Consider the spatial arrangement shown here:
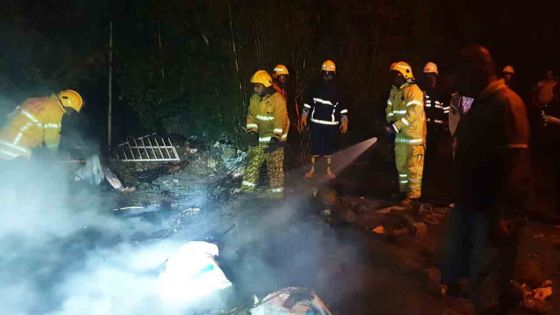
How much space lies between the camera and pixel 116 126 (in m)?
10.3

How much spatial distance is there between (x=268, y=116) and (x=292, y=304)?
4193 mm

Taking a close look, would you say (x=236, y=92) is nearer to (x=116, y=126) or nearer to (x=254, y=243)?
(x=116, y=126)

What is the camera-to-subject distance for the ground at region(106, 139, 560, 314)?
4438 millimetres

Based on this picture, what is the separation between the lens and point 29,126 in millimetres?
5859

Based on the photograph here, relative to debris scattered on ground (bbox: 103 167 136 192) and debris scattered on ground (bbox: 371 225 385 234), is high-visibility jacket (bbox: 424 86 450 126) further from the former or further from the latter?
debris scattered on ground (bbox: 103 167 136 192)

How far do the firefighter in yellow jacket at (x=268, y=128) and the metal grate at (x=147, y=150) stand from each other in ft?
8.60

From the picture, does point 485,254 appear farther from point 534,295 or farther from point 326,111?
point 326,111

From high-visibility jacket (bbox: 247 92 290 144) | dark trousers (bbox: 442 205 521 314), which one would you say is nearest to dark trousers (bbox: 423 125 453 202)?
high-visibility jacket (bbox: 247 92 290 144)

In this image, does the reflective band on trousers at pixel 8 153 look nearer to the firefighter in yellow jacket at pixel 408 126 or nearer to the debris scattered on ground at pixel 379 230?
the debris scattered on ground at pixel 379 230

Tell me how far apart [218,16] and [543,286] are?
7.84 metres

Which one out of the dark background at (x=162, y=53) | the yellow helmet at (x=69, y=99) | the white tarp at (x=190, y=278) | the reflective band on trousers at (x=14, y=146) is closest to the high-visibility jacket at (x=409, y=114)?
the dark background at (x=162, y=53)

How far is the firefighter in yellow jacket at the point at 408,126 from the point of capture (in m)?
7.04

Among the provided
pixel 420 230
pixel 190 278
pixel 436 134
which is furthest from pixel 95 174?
pixel 436 134

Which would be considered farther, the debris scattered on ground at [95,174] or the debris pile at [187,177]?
the debris pile at [187,177]
